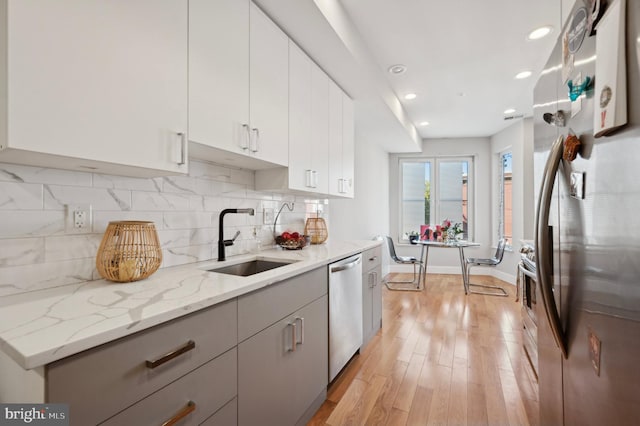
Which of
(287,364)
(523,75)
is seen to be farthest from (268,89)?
(523,75)

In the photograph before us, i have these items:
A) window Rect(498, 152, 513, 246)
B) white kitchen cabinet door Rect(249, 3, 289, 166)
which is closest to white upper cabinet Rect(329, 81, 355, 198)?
white kitchen cabinet door Rect(249, 3, 289, 166)

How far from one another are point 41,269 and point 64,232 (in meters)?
0.16

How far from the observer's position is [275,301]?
139 centimetres

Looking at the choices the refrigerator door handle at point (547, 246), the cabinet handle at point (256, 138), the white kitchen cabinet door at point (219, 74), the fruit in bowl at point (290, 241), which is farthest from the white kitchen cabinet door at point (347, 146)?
the refrigerator door handle at point (547, 246)

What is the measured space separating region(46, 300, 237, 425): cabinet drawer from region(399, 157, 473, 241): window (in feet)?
17.8

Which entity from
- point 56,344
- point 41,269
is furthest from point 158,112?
point 56,344

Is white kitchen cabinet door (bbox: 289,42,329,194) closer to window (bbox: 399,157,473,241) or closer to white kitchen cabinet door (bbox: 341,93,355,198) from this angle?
white kitchen cabinet door (bbox: 341,93,355,198)

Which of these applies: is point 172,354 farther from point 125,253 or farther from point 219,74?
point 219,74

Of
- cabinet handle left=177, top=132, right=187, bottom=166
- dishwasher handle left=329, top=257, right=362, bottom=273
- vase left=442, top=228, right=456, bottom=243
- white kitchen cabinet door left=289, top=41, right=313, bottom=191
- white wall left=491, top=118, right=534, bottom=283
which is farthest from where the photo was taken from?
vase left=442, top=228, right=456, bottom=243

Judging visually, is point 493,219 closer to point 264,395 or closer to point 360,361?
point 360,361

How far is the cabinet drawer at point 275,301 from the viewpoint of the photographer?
1.21m

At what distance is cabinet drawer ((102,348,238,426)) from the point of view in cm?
82

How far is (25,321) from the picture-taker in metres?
0.80

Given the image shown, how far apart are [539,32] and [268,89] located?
2285 mm
